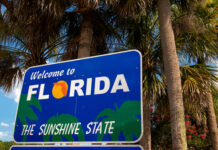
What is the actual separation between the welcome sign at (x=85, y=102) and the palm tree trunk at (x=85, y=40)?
3920 mm

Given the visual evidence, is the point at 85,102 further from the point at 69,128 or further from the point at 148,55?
the point at 148,55

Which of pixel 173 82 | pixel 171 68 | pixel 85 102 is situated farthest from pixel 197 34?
pixel 85 102

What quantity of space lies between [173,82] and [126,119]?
148 inches

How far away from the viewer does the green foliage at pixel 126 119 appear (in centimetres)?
101

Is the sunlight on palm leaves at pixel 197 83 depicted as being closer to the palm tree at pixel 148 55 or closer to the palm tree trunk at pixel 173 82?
the palm tree at pixel 148 55

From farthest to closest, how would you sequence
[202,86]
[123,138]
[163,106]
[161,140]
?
[161,140], [163,106], [202,86], [123,138]

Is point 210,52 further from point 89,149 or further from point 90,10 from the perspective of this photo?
point 89,149

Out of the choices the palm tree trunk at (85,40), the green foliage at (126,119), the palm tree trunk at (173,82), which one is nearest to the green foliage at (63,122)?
→ the green foliage at (126,119)

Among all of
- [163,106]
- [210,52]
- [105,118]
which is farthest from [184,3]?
[105,118]

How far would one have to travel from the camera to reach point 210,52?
7.11 m

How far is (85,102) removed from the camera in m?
1.17

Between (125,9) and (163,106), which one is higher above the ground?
(125,9)

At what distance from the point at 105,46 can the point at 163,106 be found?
2792 millimetres

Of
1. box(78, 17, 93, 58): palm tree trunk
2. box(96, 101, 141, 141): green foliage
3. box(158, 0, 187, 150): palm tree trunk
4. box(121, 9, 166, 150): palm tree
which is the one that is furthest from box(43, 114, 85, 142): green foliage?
box(121, 9, 166, 150): palm tree
